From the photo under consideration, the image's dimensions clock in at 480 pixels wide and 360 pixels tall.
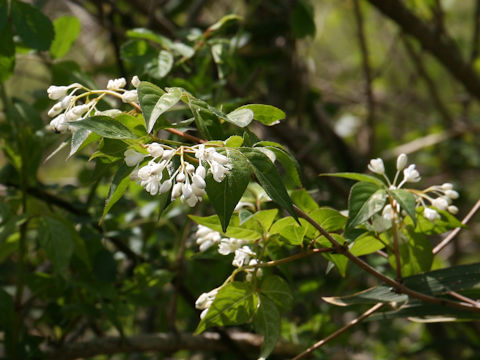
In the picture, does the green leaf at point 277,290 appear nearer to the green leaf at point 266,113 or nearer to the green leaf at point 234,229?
the green leaf at point 234,229

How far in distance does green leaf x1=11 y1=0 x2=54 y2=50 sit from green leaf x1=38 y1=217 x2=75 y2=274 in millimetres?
405

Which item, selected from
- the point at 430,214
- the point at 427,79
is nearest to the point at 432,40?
the point at 427,79

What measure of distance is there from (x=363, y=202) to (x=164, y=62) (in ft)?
2.19

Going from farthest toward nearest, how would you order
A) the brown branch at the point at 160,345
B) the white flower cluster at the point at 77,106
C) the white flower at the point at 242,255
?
the brown branch at the point at 160,345 → the white flower at the point at 242,255 → the white flower cluster at the point at 77,106

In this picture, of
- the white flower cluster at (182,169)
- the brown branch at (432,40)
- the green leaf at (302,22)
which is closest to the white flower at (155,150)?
the white flower cluster at (182,169)

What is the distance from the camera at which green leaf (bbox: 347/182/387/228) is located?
87 cm

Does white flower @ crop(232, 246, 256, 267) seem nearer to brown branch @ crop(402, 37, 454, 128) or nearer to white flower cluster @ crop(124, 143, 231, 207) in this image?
white flower cluster @ crop(124, 143, 231, 207)

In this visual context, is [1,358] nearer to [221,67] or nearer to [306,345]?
[306,345]

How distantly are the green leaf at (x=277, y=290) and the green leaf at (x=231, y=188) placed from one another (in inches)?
11.7

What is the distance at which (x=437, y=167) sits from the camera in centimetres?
299

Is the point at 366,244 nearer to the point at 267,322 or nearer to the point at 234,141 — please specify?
the point at 267,322

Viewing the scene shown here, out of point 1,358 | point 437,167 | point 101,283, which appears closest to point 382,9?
point 437,167

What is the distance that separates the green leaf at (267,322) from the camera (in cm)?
93

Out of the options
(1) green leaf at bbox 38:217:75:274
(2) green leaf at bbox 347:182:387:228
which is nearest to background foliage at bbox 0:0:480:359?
(1) green leaf at bbox 38:217:75:274
